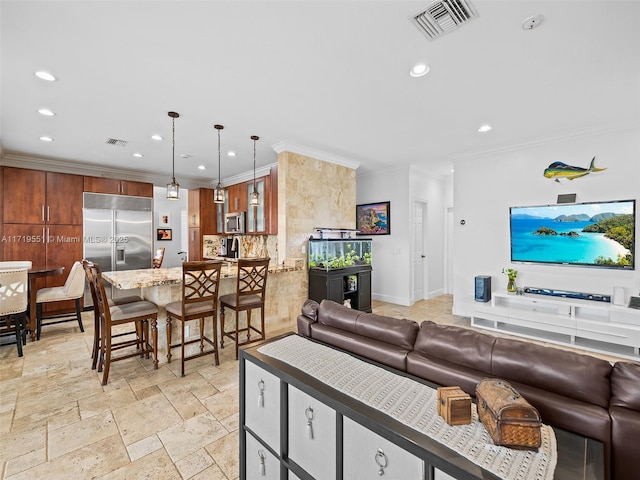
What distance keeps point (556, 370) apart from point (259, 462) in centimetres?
135

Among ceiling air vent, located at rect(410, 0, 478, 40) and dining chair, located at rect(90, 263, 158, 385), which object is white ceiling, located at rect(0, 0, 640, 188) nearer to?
ceiling air vent, located at rect(410, 0, 478, 40)

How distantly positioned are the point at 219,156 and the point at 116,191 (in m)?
2.26

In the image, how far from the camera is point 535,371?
1.15 metres

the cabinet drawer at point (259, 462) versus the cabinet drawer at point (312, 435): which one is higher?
the cabinet drawer at point (312, 435)

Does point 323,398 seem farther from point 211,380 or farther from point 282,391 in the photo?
point 211,380

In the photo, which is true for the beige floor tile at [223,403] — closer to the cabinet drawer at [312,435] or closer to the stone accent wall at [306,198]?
the cabinet drawer at [312,435]

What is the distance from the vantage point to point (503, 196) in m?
4.44

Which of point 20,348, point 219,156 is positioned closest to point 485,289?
point 219,156

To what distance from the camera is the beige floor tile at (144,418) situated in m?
2.07

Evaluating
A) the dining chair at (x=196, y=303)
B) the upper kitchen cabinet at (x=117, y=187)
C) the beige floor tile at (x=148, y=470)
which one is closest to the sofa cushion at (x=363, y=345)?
the beige floor tile at (x=148, y=470)

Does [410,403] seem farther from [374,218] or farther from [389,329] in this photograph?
[374,218]

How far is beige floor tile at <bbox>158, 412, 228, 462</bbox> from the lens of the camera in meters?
1.92

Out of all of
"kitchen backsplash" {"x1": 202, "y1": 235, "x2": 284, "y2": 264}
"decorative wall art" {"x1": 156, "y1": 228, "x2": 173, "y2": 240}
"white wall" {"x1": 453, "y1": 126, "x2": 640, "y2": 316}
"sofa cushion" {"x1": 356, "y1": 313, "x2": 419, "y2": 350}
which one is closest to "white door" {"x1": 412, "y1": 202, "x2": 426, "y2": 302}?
"white wall" {"x1": 453, "y1": 126, "x2": 640, "y2": 316}

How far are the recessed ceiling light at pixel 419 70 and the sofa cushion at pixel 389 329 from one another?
1.95m
